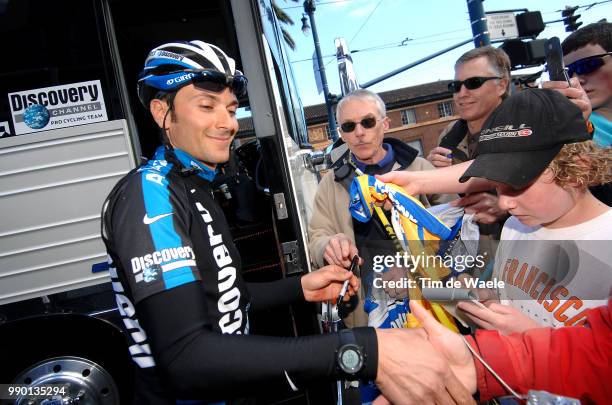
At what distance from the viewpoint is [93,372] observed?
264 centimetres

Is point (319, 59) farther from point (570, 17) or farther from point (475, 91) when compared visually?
point (475, 91)

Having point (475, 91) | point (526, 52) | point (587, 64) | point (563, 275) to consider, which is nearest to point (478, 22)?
point (526, 52)

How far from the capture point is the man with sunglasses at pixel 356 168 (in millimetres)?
2359

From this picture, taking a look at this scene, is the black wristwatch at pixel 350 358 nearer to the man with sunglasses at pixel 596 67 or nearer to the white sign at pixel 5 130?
the man with sunglasses at pixel 596 67

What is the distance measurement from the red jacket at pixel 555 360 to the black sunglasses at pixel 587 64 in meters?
1.94

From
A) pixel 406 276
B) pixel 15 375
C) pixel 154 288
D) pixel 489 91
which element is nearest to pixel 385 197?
pixel 406 276

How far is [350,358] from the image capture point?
1.18 meters

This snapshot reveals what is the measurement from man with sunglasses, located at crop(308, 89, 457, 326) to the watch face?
3.45ft

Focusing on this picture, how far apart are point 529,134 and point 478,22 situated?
282 inches

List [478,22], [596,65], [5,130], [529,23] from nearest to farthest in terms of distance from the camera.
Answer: [596,65] < [5,130] < [529,23] < [478,22]

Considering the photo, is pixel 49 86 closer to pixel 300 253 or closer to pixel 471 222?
pixel 300 253

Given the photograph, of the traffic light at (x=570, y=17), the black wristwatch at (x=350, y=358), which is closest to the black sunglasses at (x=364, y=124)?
the black wristwatch at (x=350, y=358)

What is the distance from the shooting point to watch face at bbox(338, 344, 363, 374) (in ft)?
3.83

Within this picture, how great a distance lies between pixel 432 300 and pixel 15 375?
9.27ft
